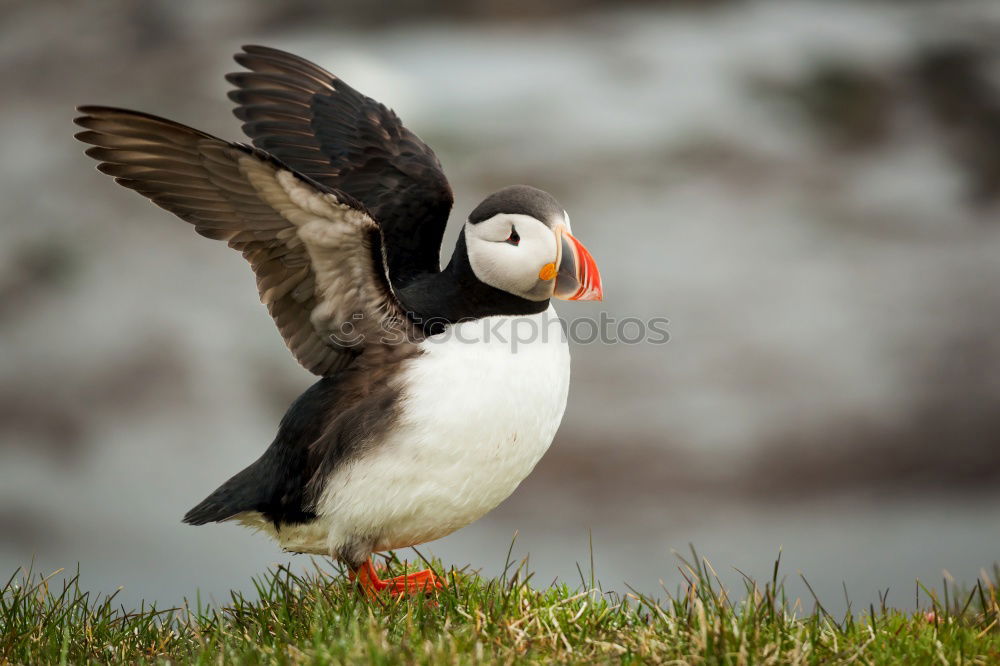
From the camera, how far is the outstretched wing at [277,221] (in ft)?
11.6

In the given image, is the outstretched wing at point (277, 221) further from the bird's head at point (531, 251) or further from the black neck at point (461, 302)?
the bird's head at point (531, 251)

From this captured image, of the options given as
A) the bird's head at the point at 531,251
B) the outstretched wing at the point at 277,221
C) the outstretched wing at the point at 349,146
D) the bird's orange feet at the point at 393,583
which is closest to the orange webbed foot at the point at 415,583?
the bird's orange feet at the point at 393,583

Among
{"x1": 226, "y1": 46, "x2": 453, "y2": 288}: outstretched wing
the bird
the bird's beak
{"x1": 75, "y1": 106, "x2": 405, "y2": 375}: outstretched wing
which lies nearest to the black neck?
the bird

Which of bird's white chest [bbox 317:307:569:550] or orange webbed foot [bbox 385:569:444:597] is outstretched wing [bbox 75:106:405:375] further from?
orange webbed foot [bbox 385:569:444:597]

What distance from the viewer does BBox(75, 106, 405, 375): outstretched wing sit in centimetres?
355

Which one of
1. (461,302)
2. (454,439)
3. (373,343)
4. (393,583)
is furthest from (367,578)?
(461,302)

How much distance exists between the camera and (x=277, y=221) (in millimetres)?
3793

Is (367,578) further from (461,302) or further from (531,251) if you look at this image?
(531,251)

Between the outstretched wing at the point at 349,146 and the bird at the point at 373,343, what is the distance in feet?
1.76

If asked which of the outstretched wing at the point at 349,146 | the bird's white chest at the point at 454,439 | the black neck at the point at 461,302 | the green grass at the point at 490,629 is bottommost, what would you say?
the green grass at the point at 490,629

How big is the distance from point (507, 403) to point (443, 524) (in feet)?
1.93

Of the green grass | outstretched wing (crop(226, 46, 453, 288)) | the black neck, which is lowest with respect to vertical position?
the green grass

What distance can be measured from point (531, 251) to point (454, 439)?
31.3 inches

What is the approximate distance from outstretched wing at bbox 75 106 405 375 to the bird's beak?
27.8 inches
